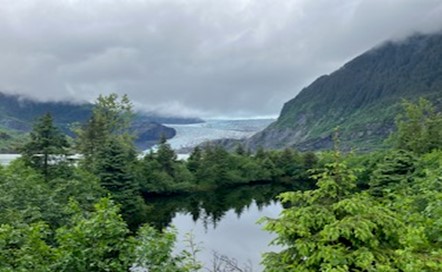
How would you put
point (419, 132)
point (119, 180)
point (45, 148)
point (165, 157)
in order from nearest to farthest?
point (45, 148) → point (119, 180) → point (419, 132) → point (165, 157)

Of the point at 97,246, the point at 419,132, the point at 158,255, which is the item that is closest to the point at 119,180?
the point at 97,246

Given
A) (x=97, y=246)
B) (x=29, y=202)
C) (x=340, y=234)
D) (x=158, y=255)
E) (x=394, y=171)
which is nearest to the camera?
(x=340, y=234)

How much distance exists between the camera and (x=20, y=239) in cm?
1163

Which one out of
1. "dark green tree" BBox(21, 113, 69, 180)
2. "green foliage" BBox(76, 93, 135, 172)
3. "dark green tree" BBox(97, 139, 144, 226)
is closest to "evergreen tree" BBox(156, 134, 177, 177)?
"green foliage" BBox(76, 93, 135, 172)

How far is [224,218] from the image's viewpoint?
186 feet

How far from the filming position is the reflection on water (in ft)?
129

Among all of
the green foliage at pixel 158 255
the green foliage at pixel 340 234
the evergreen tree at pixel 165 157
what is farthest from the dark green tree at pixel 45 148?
the green foliage at pixel 340 234

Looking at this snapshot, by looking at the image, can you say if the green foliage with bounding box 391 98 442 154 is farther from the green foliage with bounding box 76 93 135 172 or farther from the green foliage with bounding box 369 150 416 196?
the green foliage with bounding box 76 93 135 172

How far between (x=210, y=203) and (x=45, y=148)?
30845mm

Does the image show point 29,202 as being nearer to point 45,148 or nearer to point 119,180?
point 45,148

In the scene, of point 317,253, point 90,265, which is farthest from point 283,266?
point 90,265

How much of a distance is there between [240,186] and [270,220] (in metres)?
83.6

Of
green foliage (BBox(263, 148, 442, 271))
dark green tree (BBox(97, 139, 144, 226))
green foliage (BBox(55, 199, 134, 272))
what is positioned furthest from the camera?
dark green tree (BBox(97, 139, 144, 226))

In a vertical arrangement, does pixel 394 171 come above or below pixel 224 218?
above
